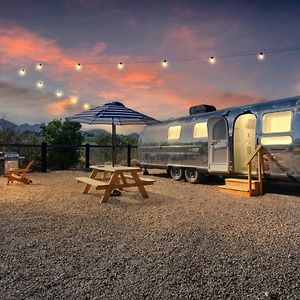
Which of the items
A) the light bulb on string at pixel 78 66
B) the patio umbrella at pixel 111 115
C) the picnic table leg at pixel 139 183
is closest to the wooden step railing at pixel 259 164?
the picnic table leg at pixel 139 183

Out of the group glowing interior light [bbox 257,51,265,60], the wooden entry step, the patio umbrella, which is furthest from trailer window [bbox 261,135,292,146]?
glowing interior light [bbox 257,51,265,60]

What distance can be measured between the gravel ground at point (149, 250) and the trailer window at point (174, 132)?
4.42 meters

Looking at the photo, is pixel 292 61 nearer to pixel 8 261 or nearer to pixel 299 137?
pixel 299 137

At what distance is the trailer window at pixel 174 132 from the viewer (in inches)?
421

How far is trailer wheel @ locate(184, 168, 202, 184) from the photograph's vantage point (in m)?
9.83

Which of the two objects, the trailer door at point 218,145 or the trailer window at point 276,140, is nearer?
the trailer window at point 276,140

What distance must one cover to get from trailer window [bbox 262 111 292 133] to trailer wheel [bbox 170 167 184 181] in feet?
11.5

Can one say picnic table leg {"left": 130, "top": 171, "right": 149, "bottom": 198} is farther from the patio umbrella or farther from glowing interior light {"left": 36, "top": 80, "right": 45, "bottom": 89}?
glowing interior light {"left": 36, "top": 80, "right": 45, "bottom": 89}

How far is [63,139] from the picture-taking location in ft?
53.2

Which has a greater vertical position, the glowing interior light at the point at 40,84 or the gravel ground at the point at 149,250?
the glowing interior light at the point at 40,84

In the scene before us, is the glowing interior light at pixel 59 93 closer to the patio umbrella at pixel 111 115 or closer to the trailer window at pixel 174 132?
the patio umbrella at pixel 111 115

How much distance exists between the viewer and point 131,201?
6652mm

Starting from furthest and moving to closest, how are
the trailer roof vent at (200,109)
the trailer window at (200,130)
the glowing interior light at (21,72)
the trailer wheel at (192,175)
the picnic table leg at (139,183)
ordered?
the glowing interior light at (21,72), the trailer roof vent at (200,109), the trailer wheel at (192,175), the trailer window at (200,130), the picnic table leg at (139,183)

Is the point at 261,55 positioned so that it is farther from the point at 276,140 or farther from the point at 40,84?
the point at 40,84
